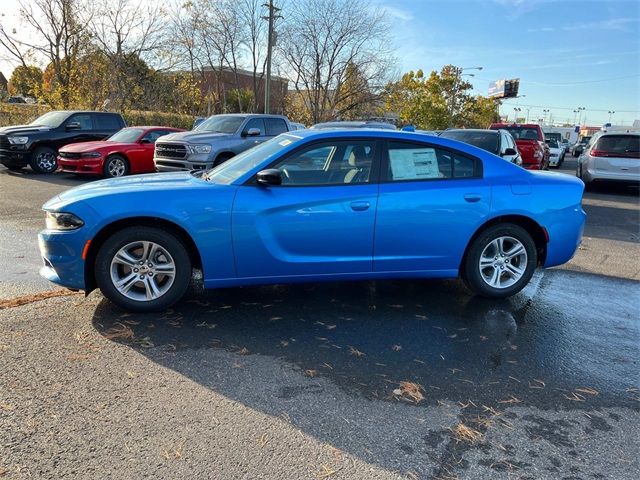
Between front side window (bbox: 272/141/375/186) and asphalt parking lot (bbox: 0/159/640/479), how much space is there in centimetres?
115

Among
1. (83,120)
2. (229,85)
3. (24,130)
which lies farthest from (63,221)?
(229,85)

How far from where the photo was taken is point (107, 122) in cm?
1589

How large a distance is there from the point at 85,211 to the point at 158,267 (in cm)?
72

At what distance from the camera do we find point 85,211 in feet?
13.2

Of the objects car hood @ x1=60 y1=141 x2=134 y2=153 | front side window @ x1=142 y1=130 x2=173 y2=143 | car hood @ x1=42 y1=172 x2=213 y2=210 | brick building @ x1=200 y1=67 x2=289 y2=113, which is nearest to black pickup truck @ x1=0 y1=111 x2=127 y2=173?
car hood @ x1=60 y1=141 x2=134 y2=153

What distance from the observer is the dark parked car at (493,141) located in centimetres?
1128

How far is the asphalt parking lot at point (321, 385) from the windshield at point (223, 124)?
814cm

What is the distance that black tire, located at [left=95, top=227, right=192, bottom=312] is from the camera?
4.10 meters

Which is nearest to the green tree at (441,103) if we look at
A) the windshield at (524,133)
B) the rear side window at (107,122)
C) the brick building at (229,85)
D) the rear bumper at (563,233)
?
the brick building at (229,85)

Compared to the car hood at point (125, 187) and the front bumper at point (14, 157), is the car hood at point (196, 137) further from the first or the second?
the car hood at point (125, 187)

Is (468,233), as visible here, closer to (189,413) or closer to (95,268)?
(189,413)

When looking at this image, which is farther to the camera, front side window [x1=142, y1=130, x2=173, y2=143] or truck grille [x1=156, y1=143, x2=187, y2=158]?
front side window [x1=142, y1=130, x2=173, y2=143]

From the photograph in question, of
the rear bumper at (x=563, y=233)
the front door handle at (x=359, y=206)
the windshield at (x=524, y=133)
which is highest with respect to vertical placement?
the windshield at (x=524, y=133)

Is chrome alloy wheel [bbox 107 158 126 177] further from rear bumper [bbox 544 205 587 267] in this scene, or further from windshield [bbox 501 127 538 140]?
windshield [bbox 501 127 538 140]
